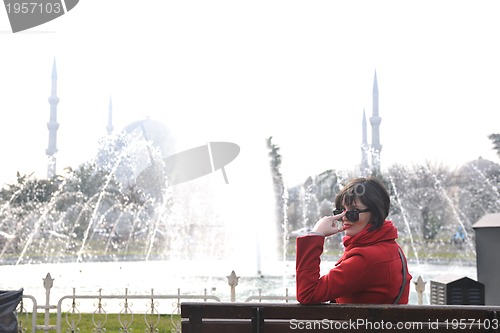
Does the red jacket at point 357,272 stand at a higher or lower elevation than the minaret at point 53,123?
lower

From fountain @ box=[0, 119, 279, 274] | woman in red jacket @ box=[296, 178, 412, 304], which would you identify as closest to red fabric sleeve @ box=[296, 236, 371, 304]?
woman in red jacket @ box=[296, 178, 412, 304]

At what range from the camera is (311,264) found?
8.48 ft

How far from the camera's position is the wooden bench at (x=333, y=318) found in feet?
8.57

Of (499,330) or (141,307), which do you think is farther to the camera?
(141,307)

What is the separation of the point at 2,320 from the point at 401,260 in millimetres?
3848

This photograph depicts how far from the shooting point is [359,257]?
8.54ft

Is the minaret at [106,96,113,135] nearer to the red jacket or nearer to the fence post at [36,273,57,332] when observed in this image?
the fence post at [36,273,57,332]

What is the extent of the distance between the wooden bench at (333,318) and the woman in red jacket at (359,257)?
3.1 inches

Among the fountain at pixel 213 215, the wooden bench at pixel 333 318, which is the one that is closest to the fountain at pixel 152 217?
the fountain at pixel 213 215

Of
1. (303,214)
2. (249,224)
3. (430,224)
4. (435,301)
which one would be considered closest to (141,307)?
(435,301)

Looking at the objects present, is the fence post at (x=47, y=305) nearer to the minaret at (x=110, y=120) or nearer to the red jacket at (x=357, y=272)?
the red jacket at (x=357, y=272)

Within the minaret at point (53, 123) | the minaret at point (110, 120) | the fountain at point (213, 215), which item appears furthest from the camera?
the minaret at point (110, 120)

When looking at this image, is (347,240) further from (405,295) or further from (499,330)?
(499,330)

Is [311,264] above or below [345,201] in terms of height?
below
